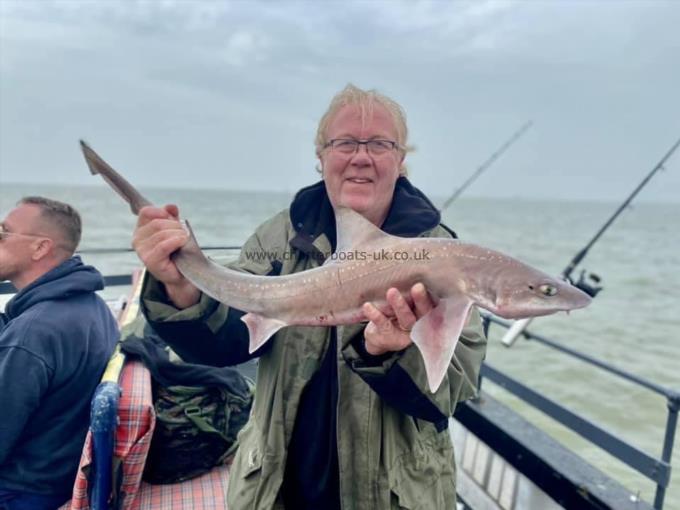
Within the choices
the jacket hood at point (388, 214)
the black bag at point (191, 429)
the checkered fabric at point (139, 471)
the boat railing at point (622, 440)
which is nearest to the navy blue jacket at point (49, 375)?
the checkered fabric at point (139, 471)

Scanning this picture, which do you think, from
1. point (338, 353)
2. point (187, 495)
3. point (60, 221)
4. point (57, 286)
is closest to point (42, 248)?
point (60, 221)

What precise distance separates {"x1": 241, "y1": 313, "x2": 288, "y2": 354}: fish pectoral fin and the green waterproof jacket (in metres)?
0.12

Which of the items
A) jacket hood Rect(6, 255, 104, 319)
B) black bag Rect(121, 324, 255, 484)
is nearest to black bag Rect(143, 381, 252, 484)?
black bag Rect(121, 324, 255, 484)

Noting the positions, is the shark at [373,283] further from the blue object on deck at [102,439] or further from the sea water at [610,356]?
the blue object on deck at [102,439]

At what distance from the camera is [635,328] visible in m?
15.5

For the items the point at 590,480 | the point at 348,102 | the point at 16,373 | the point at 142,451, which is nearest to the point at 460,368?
the point at 348,102

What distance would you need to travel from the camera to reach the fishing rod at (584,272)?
412 centimetres

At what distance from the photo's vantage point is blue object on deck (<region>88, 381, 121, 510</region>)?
258 centimetres

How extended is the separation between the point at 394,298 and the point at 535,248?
3752cm

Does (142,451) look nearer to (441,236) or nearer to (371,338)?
(371,338)

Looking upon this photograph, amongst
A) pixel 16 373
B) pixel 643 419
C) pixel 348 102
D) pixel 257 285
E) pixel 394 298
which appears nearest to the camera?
pixel 394 298

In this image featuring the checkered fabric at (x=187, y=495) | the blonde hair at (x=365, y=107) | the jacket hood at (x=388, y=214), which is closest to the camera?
the jacket hood at (x=388, y=214)

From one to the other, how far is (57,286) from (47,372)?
512mm

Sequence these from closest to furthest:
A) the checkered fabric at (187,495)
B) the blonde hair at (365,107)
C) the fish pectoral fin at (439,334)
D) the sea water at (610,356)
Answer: the fish pectoral fin at (439,334)
the blonde hair at (365,107)
the checkered fabric at (187,495)
the sea water at (610,356)
